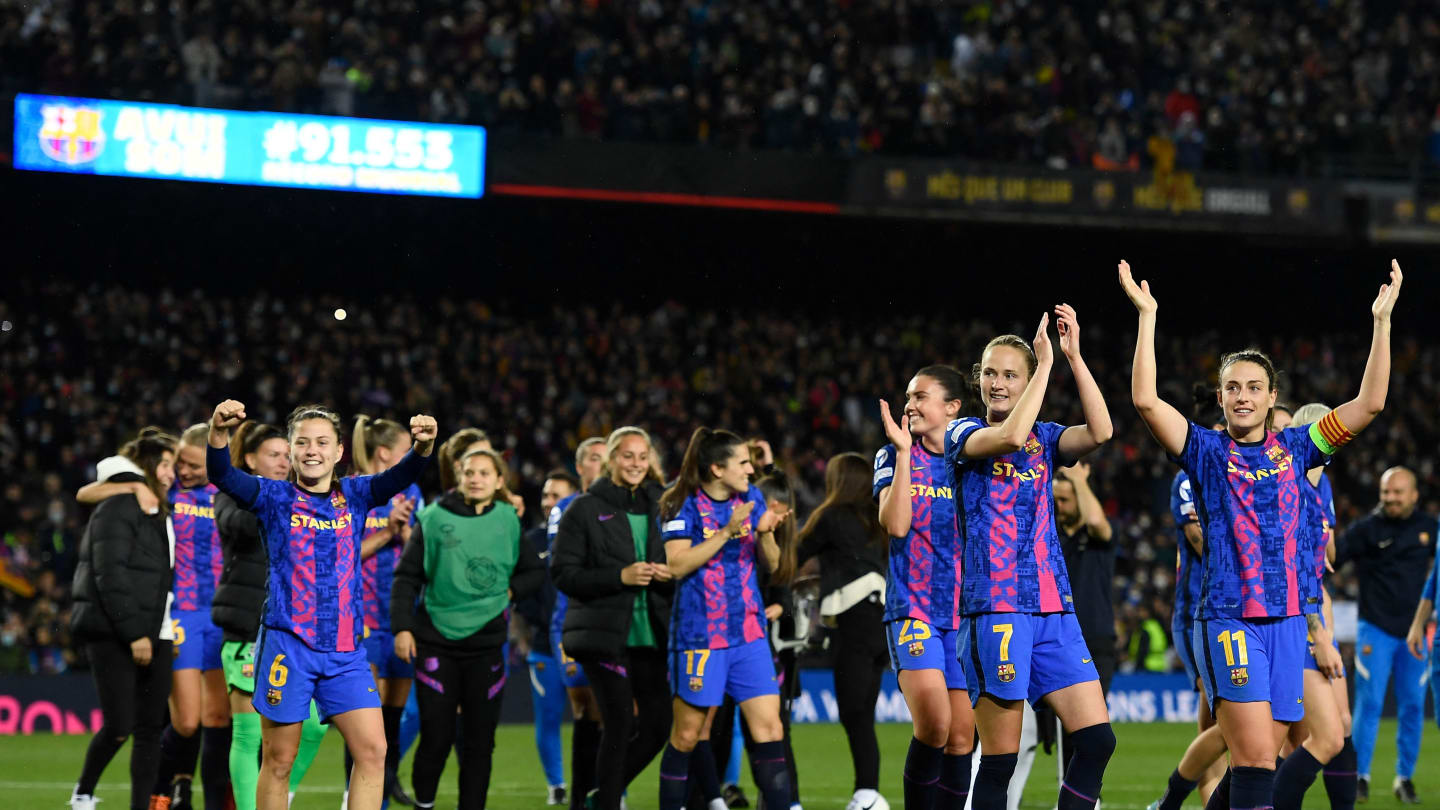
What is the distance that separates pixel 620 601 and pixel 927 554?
170 centimetres

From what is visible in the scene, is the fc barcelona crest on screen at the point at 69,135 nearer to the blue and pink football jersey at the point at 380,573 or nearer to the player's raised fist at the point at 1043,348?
the blue and pink football jersey at the point at 380,573

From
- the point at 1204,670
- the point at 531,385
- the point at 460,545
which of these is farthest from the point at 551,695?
the point at 531,385

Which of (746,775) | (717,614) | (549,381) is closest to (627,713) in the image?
(717,614)

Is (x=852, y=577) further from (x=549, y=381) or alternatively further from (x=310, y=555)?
(x=549, y=381)

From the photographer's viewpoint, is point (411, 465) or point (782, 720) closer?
point (411, 465)

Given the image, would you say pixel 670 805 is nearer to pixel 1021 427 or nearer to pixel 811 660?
pixel 1021 427

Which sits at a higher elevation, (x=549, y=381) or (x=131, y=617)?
(x=549, y=381)

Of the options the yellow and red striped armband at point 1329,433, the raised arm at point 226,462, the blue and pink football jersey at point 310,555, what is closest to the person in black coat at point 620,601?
the blue and pink football jersey at point 310,555

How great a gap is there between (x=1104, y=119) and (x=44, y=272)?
1686 cm

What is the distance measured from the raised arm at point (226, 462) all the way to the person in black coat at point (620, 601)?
203 centimetres

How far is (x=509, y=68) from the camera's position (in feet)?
82.1

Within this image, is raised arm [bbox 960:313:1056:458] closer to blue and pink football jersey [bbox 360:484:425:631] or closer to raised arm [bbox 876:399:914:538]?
raised arm [bbox 876:399:914:538]

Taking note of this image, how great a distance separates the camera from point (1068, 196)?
25453 mm

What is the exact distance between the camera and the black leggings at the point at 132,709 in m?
8.34
